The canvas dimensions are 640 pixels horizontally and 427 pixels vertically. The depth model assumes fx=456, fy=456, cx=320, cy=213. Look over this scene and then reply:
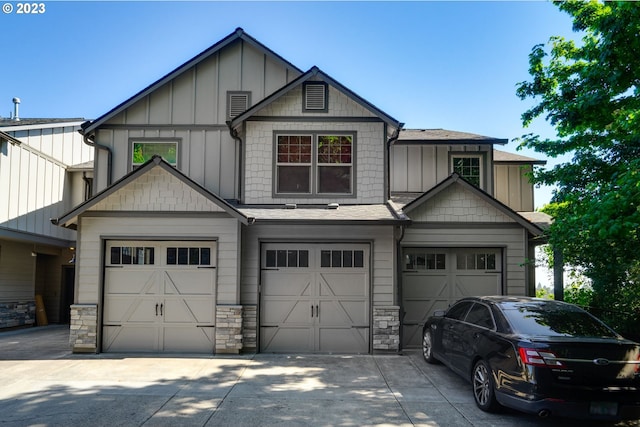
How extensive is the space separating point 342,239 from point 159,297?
14.5 ft

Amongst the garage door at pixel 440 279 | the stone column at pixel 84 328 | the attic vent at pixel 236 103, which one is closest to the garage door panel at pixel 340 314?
the garage door at pixel 440 279

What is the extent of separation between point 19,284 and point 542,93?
17.5 meters

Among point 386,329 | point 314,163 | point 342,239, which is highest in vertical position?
point 314,163

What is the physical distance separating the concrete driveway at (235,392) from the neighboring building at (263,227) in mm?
886

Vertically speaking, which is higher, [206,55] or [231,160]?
[206,55]

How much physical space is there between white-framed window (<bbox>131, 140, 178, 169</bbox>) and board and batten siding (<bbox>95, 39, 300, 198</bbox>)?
138 millimetres

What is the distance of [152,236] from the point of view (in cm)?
1046

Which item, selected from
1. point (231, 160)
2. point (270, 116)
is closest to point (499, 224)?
point (270, 116)

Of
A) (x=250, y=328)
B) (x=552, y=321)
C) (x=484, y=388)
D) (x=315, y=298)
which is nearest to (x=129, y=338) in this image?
(x=250, y=328)

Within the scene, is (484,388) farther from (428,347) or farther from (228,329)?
(228,329)

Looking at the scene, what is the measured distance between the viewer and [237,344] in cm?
1020

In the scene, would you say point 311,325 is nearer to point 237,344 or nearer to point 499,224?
point 237,344

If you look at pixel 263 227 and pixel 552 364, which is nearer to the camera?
pixel 552 364

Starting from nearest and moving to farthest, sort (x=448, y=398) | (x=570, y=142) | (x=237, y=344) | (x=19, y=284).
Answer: (x=448, y=398)
(x=237, y=344)
(x=570, y=142)
(x=19, y=284)
